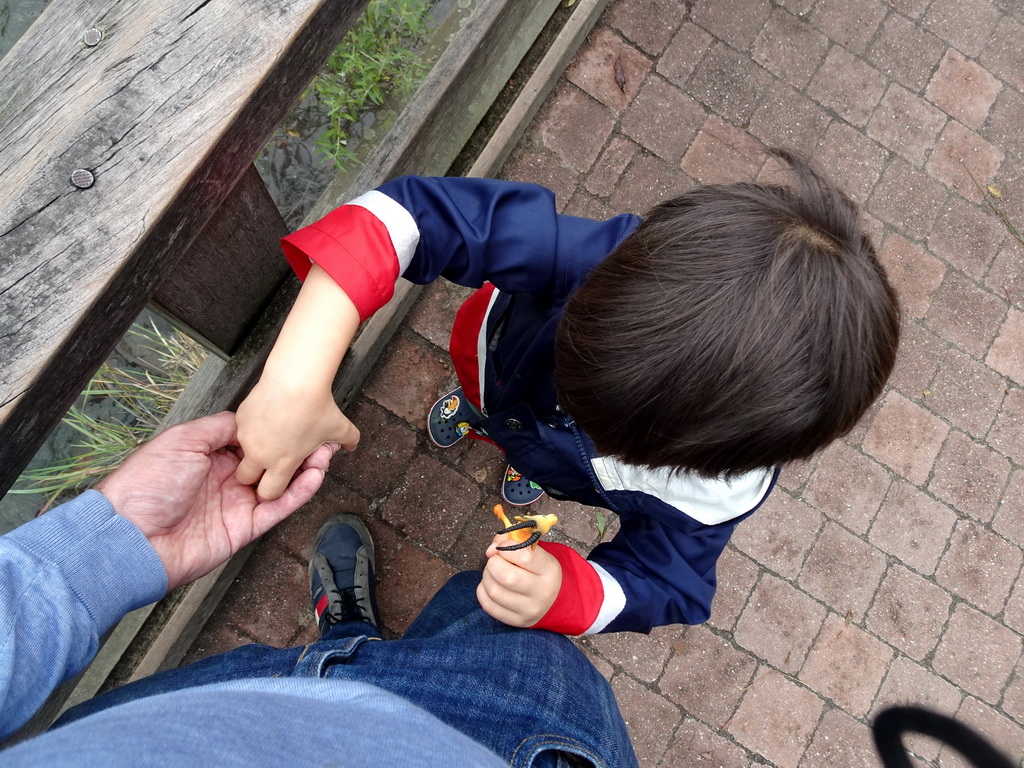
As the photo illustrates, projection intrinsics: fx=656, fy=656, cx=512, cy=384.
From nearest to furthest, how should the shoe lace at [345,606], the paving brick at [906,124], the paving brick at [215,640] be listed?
the shoe lace at [345,606]
the paving brick at [215,640]
the paving brick at [906,124]

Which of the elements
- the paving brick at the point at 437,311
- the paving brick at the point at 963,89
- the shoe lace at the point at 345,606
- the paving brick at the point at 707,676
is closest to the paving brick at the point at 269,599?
the shoe lace at the point at 345,606

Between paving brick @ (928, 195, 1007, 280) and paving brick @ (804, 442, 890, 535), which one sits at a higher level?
paving brick @ (928, 195, 1007, 280)

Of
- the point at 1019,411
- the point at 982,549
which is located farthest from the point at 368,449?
the point at 1019,411

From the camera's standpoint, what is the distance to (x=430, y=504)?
2398 millimetres

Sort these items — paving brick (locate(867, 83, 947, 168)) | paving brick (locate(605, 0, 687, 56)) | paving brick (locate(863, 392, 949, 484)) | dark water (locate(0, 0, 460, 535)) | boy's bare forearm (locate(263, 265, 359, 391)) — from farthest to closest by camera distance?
paving brick (locate(867, 83, 947, 168)), paving brick (locate(605, 0, 687, 56)), paving brick (locate(863, 392, 949, 484)), dark water (locate(0, 0, 460, 535)), boy's bare forearm (locate(263, 265, 359, 391))

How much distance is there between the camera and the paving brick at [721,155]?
2.63 m

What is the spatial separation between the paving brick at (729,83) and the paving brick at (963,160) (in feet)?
2.67

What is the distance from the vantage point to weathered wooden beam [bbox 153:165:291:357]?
1.32 meters

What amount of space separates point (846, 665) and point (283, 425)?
7.52 feet

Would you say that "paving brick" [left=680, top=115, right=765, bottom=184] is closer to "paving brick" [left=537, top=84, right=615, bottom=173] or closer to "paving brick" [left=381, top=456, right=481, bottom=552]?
"paving brick" [left=537, top=84, right=615, bottom=173]

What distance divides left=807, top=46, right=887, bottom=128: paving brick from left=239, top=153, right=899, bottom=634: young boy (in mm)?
1869

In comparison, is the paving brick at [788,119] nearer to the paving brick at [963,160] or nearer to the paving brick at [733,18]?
the paving brick at [733,18]

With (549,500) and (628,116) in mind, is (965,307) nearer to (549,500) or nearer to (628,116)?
(628,116)

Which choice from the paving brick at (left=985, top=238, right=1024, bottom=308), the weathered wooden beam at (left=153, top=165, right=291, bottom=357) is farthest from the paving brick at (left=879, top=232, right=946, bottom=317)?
the weathered wooden beam at (left=153, top=165, right=291, bottom=357)
